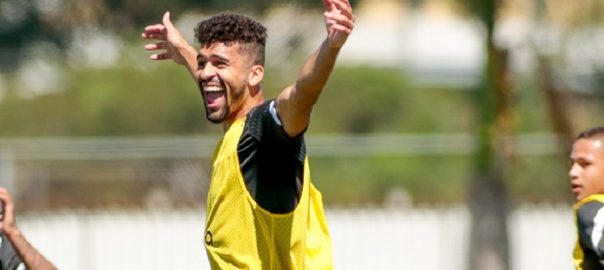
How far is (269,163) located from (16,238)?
133 centimetres

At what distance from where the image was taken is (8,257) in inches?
266

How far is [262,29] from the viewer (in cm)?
610

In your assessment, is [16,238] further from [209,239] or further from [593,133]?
[593,133]

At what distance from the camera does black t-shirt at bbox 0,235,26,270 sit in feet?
22.0

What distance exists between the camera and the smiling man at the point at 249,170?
5755 mm

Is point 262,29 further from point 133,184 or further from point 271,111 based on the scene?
point 133,184

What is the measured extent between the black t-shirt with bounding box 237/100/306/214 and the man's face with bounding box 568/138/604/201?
1.91 metres

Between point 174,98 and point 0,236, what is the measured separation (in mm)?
19225

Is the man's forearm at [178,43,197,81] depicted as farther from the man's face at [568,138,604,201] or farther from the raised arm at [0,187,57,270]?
the man's face at [568,138,604,201]

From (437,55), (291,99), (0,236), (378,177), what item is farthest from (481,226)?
(437,55)

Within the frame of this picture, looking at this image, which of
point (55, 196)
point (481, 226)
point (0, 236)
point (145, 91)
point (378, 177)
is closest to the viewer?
point (0, 236)

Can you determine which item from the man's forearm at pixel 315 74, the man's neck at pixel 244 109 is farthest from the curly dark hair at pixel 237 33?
the man's forearm at pixel 315 74

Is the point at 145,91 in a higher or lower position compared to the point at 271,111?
higher

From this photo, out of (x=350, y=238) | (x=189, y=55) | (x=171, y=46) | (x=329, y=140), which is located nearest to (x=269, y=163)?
(x=189, y=55)
